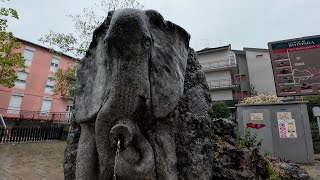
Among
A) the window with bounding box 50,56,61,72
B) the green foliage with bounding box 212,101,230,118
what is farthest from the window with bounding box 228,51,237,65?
the window with bounding box 50,56,61,72

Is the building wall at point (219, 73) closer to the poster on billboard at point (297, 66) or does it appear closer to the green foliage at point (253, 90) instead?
the green foliage at point (253, 90)

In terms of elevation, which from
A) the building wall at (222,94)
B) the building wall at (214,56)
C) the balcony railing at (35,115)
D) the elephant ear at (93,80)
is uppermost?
the building wall at (214,56)

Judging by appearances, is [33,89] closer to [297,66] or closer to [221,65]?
[221,65]

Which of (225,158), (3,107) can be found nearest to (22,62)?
(3,107)

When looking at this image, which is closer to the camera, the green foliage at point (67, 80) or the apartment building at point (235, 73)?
the green foliage at point (67, 80)

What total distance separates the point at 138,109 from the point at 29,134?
1490 centimetres

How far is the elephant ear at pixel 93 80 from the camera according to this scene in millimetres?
1773

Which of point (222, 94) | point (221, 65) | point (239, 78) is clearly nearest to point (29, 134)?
point (222, 94)

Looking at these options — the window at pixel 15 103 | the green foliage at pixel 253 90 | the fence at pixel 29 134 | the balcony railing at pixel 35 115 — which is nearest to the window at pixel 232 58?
the green foliage at pixel 253 90

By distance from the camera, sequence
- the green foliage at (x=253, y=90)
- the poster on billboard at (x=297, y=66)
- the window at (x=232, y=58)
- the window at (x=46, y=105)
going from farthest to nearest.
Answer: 1. the window at (x=232, y=58)
2. the window at (x=46, y=105)
3. the green foliage at (x=253, y=90)
4. the poster on billboard at (x=297, y=66)

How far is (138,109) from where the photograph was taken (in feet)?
5.53

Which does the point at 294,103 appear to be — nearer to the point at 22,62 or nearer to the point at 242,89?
the point at 22,62

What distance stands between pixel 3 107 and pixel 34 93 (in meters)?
3.52

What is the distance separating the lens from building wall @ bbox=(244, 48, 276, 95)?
94.2 ft
